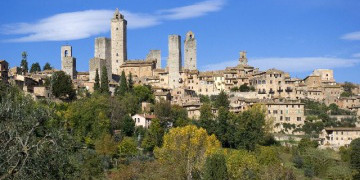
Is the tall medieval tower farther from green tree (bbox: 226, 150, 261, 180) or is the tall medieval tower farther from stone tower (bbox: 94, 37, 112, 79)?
green tree (bbox: 226, 150, 261, 180)

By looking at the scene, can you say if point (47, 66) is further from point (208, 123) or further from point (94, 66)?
point (208, 123)

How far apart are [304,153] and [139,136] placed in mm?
14706

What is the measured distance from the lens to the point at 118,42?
86938 mm

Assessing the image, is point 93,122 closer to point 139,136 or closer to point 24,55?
point 139,136

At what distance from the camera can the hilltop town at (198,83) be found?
216ft

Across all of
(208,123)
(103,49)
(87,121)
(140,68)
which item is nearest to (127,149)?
(87,121)

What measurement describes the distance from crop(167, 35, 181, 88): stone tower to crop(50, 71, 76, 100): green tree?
18222 millimetres

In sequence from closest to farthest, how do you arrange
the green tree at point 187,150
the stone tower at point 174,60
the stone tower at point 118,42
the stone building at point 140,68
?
the green tree at point 187,150 → the stone tower at point 174,60 → the stone building at point 140,68 → the stone tower at point 118,42

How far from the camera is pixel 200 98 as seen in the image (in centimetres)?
7550

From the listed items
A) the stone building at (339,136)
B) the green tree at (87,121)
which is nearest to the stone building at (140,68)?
the green tree at (87,121)

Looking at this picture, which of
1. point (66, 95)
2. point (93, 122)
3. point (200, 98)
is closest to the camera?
point (93, 122)

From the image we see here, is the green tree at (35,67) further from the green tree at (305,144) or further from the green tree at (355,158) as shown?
the green tree at (355,158)

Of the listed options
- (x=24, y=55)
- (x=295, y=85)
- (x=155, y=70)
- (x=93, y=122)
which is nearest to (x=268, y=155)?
(x=93, y=122)

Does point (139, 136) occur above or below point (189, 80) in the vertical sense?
below
